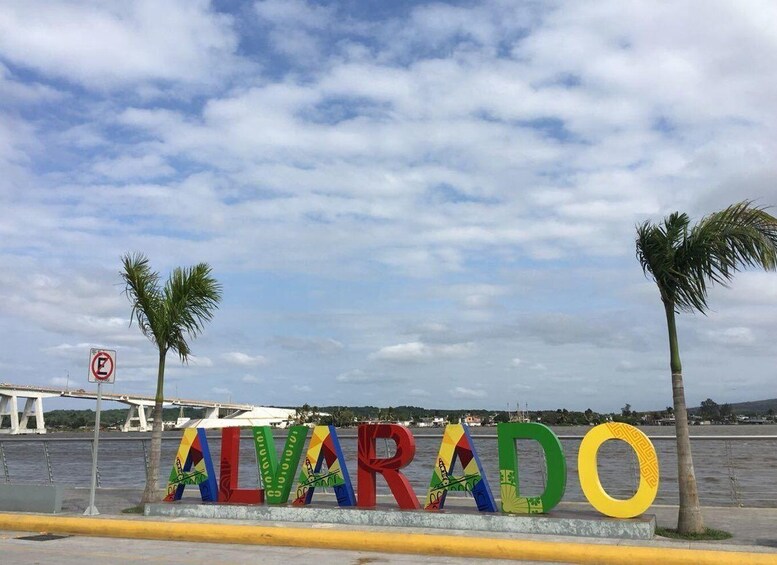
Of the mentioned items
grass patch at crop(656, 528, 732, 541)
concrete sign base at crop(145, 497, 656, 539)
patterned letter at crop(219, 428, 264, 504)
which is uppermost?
patterned letter at crop(219, 428, 264, 504)

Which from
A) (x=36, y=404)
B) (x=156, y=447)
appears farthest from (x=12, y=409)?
(x=156, y=447)

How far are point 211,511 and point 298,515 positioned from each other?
1.69 m

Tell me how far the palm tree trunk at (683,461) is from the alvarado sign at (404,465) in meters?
0.43

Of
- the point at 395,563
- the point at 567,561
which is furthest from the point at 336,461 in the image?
the point at 567,561

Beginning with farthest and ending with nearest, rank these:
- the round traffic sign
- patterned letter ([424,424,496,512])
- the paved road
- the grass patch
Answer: the round traffic sign
patterned letter ([424,424,496,512])
the grass patch
the paved road

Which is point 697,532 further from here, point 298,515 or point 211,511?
point 211,511

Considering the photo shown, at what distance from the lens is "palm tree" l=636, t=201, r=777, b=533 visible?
10391 millimetres

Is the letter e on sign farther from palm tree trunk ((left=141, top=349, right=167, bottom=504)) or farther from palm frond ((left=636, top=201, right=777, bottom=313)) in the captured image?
palm frond ((left=636, top=201, right=777, bottom=313))

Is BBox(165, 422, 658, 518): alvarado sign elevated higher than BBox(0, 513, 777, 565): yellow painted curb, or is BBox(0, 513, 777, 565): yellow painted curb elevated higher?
BBox(165, 422, 658, 518): alvarado sign

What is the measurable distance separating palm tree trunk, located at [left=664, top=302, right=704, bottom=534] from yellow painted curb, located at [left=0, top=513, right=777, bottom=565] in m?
1.30

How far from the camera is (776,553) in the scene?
29.2 ft

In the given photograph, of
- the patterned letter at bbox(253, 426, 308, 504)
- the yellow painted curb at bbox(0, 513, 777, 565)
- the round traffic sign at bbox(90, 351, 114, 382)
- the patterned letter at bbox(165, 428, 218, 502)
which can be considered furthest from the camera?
the round traffic sign at bbox(90, 351, 114, 382)

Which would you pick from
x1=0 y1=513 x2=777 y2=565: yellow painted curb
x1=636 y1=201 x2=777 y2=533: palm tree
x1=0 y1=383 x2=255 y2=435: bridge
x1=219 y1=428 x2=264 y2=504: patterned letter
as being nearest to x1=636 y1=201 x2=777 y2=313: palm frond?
x1=636 y1=201 x2=777 y2=533: palm tree

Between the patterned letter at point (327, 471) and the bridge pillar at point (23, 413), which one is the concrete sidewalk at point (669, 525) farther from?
the bridge pillar at point (23, 413)
